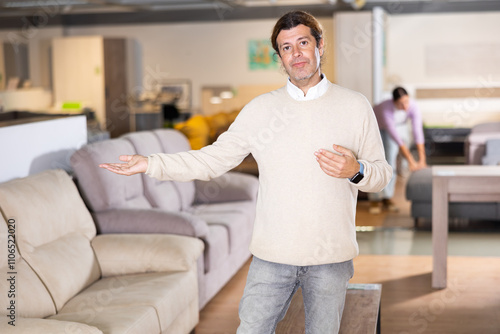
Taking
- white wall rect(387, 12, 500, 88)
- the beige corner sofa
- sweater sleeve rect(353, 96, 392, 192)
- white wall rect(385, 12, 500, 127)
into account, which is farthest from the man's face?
white wall rect(387, 12, 500, 88)

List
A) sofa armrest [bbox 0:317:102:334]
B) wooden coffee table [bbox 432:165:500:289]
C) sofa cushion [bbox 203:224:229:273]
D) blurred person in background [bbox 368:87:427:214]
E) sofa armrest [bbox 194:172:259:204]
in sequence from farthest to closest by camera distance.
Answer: blurred person in background [bbox 368:87:427:214], sofa armrest [bbox 194:172:259:204], wooden coffee table [bbox 432:165:500:289], sofa cushion [bbox 203:224:229:273], sofa armrest [bbox 0:317:102:334]

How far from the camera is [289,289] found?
2307 mm

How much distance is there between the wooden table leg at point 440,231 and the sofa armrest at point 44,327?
2821 millimetres

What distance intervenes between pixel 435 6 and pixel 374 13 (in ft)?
7.56

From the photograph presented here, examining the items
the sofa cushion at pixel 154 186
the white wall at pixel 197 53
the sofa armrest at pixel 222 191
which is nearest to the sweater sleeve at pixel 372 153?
the sofa cushion at pixel 154 186

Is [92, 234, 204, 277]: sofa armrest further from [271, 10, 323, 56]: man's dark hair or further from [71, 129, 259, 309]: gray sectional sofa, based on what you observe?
[271, 10, 323, 56]: man's dark hair

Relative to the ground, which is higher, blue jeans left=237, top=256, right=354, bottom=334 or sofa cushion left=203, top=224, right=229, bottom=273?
blue jeans left=237, top=256, right=354, bottom=334

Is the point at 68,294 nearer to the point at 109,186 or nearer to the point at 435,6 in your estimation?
the point at 109,186

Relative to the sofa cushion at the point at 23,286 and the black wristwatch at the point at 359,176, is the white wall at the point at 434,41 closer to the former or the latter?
the sofa cushion at the point at 23,286

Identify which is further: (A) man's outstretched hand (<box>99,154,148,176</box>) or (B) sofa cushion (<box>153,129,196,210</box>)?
(B) sofa cushion (<box>153,129,196,210</box>)

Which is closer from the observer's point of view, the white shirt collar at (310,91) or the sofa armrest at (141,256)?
the white shirt collar at (310,91)

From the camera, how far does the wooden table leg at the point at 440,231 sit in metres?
4.92

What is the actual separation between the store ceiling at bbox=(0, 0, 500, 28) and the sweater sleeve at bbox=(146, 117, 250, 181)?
7.79 m

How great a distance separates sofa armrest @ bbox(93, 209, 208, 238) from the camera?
4207 mm
